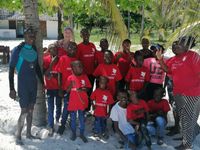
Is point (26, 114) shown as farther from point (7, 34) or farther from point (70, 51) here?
point (7, 34)

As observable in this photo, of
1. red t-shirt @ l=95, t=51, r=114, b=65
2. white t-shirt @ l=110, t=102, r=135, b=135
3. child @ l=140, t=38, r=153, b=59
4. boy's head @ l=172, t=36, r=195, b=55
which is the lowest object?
white t-shirt @ l=110, t=102, r=135, b=135

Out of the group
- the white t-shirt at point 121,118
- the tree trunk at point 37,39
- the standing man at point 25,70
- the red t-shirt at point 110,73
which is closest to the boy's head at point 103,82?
the red t-shirt at point 110,73

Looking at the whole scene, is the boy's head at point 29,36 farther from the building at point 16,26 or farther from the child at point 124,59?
the building at point 16,26

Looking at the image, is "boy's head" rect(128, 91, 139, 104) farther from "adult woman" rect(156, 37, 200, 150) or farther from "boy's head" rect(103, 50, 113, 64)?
"boy's head" rect(103, 50, 113, 64)

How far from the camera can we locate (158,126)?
24.2 ft

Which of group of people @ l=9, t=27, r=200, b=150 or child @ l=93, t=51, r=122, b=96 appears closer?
group of people @ l=9, t=27, r=200, b=150

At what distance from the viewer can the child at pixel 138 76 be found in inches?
300

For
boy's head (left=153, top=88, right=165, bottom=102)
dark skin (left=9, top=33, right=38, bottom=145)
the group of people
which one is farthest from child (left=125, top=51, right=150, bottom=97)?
dark skin (left=9, top=33, right=38, bottom=145)

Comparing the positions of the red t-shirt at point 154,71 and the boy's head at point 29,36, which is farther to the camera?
the red t-shirt at point 154,71

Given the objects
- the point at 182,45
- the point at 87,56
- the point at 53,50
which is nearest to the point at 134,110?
the point at 182,45

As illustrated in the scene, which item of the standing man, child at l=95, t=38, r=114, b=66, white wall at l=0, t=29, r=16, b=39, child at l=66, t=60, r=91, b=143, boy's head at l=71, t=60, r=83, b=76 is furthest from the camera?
white wall at l=0, t=29, r=16, b=39

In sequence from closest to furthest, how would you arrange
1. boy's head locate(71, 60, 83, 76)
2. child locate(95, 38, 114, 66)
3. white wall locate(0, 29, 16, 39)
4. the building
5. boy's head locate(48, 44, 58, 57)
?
boy's head locate(71, 60, 83, 76)
boy's head locate(48, 44, 58, 57)
child locate(95, 38, 114, 66)
white wall locate(0, 29, 16, 39)
the building

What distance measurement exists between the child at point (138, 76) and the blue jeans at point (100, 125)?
2.71 ft

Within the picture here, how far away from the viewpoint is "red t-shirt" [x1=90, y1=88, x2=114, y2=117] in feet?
24.1
